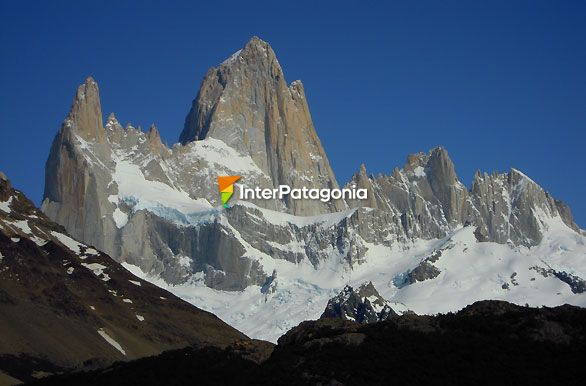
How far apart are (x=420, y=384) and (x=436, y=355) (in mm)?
5303

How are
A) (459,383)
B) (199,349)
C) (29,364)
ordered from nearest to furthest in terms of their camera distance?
(459,383)
(199,349)
(29,364)

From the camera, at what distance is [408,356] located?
10300cm

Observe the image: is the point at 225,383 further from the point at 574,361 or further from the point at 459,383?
the point at 574,361

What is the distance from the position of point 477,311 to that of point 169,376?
2447 cm

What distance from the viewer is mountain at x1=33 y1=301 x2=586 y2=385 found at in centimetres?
9862

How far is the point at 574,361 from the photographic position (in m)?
101

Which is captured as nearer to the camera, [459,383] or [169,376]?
[459,383]

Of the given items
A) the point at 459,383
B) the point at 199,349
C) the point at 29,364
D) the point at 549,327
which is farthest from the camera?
the point at 29,364

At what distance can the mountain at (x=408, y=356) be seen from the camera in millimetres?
98625

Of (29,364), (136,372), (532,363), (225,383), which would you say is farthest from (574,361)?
(29,364)

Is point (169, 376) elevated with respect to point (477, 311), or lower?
lower

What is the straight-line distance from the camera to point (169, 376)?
107 m

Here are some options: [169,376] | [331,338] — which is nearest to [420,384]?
[331,338]

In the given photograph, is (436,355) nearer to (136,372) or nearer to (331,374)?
(331,374)
